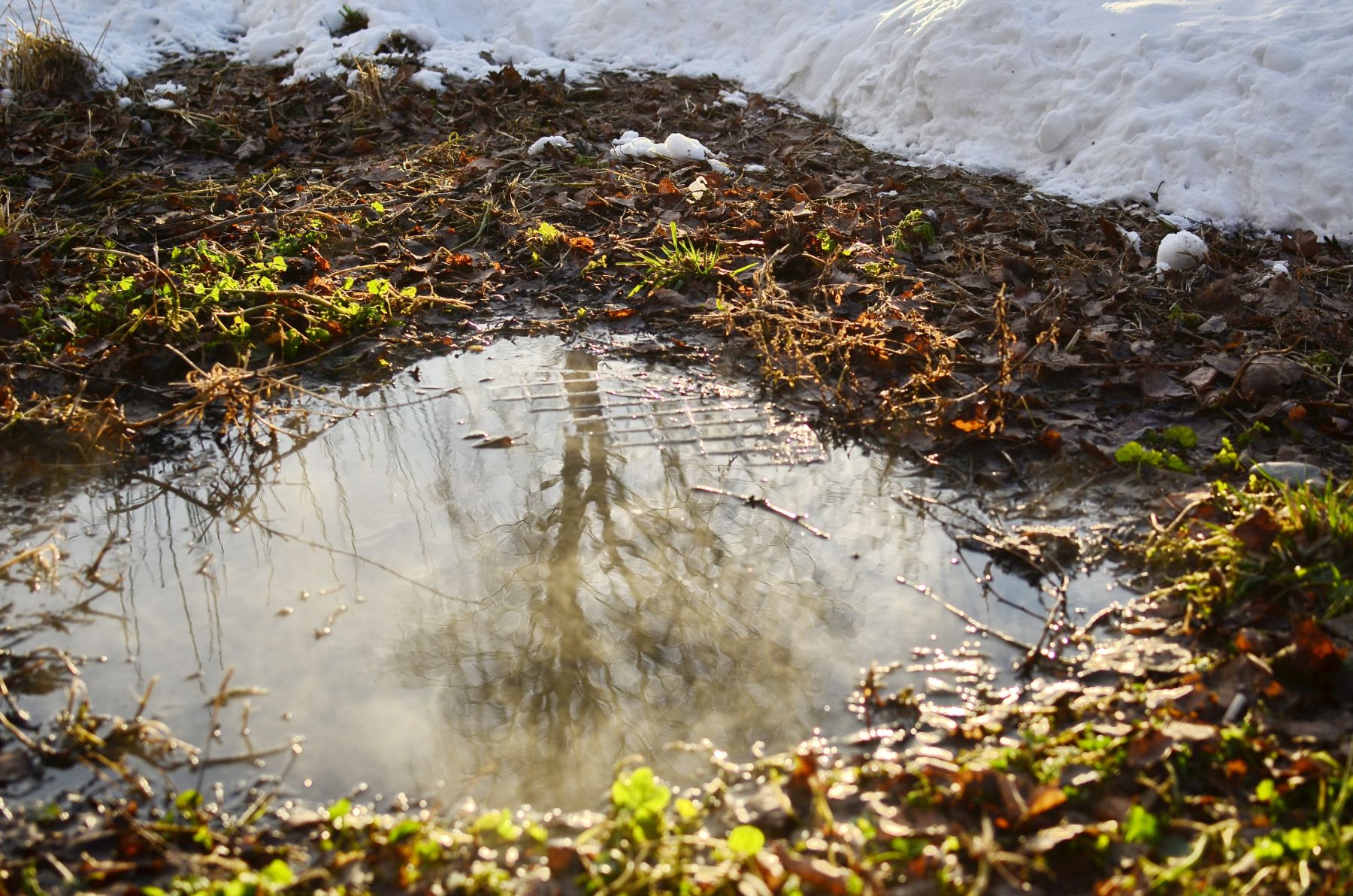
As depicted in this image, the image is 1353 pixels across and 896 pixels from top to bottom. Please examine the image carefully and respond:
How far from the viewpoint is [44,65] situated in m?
7.05

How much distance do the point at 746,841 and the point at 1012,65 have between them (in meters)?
5.59

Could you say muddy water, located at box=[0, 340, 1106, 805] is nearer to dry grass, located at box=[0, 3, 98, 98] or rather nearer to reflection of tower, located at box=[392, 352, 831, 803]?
reflection of tower, located at box=[392, 352, 831, 803]

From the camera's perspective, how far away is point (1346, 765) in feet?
6.57

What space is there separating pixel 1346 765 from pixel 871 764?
37.9 inches

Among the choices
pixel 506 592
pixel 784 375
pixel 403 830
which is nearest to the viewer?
pixel 403 830

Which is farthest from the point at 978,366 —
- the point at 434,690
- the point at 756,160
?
the point at 756,160

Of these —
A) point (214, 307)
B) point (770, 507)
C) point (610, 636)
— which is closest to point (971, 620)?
point (770, 507)

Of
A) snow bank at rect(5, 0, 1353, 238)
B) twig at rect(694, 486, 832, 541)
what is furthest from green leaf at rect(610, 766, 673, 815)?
snow bank at rect(5, 0, 1353, 238)

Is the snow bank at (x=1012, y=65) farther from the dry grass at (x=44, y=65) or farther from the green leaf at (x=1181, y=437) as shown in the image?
the green leaf at (x=1181, y=437)

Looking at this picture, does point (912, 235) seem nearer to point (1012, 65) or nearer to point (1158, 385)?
point (1158, 385)

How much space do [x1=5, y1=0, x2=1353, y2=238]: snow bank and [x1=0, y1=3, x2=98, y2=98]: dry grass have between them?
0.59 meters

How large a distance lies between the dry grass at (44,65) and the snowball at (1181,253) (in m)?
7.35

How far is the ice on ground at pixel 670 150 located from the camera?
5848mm

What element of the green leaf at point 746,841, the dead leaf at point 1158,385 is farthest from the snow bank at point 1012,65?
the green leaf at point 746,841
